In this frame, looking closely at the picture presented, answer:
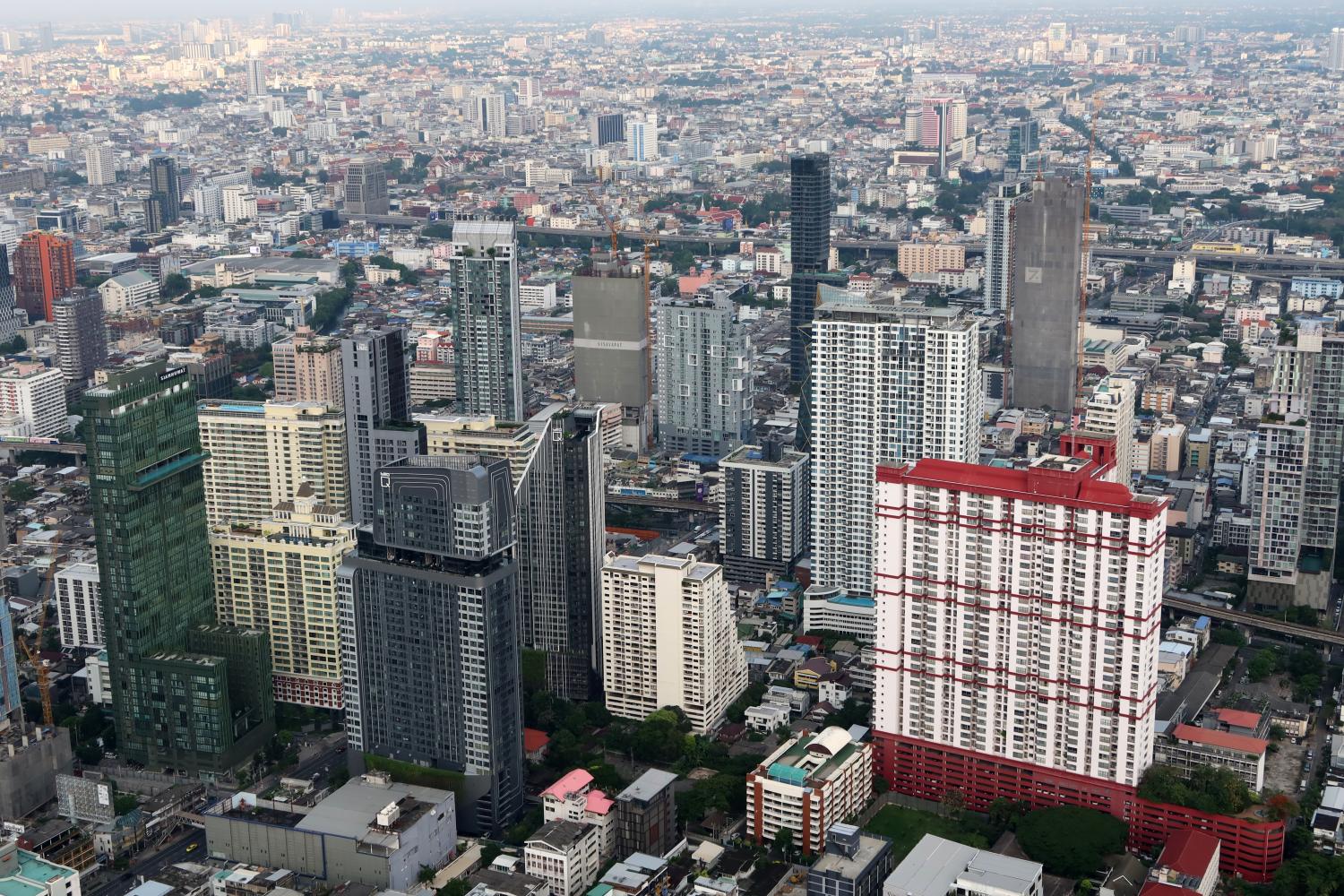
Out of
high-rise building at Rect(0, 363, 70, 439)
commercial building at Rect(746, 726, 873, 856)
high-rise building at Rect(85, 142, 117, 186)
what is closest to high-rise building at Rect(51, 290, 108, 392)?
high-rise building at Rect(0, 363, 70, 439)

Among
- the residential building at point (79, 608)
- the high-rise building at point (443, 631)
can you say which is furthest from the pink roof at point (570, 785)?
the residential building at point (79, 608)

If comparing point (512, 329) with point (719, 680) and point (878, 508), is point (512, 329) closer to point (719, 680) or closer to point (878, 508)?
point (719, 680)

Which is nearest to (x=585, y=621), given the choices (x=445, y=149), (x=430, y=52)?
(x=445, y=149)

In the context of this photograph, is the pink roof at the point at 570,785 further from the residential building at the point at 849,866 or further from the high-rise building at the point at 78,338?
the high-rise building at the point at 78,338

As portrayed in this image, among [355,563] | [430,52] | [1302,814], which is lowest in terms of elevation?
[1302,814]

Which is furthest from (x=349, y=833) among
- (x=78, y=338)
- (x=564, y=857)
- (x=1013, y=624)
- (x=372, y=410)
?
(x=78, y=338)
